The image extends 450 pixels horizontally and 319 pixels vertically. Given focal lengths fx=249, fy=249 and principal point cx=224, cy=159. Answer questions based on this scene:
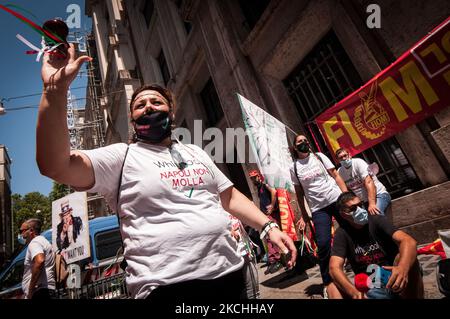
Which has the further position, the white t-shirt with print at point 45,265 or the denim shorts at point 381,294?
the white t-shirt with print at point 45,265

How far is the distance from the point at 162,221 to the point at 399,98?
4404mm

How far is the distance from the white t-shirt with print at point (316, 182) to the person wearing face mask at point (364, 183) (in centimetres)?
62

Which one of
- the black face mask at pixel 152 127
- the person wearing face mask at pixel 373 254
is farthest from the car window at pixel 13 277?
the person wearing face mask at pixel 373 254

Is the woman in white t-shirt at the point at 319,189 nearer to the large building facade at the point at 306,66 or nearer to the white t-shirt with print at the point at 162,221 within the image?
the large building facade at the point at 306,66

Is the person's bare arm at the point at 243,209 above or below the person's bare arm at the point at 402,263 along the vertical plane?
above

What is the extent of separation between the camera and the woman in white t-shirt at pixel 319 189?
317 cm

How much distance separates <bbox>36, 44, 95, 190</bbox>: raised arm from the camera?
926mm

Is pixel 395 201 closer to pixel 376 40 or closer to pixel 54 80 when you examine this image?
pixel 376 40

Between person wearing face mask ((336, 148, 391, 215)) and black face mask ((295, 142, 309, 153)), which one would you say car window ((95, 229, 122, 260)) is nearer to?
black face mask ((295, 142, 309, 153))

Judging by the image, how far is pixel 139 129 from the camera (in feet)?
4.92

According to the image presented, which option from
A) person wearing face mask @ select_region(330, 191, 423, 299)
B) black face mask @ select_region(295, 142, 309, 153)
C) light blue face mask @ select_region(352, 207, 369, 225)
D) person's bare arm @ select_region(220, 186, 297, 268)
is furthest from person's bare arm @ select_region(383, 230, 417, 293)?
black face mask @ select_region(295, 142, 309, 153)

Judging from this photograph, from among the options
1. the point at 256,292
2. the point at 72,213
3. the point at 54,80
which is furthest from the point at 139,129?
the point at 72,213

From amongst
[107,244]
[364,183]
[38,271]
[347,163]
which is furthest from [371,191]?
[107,244]
